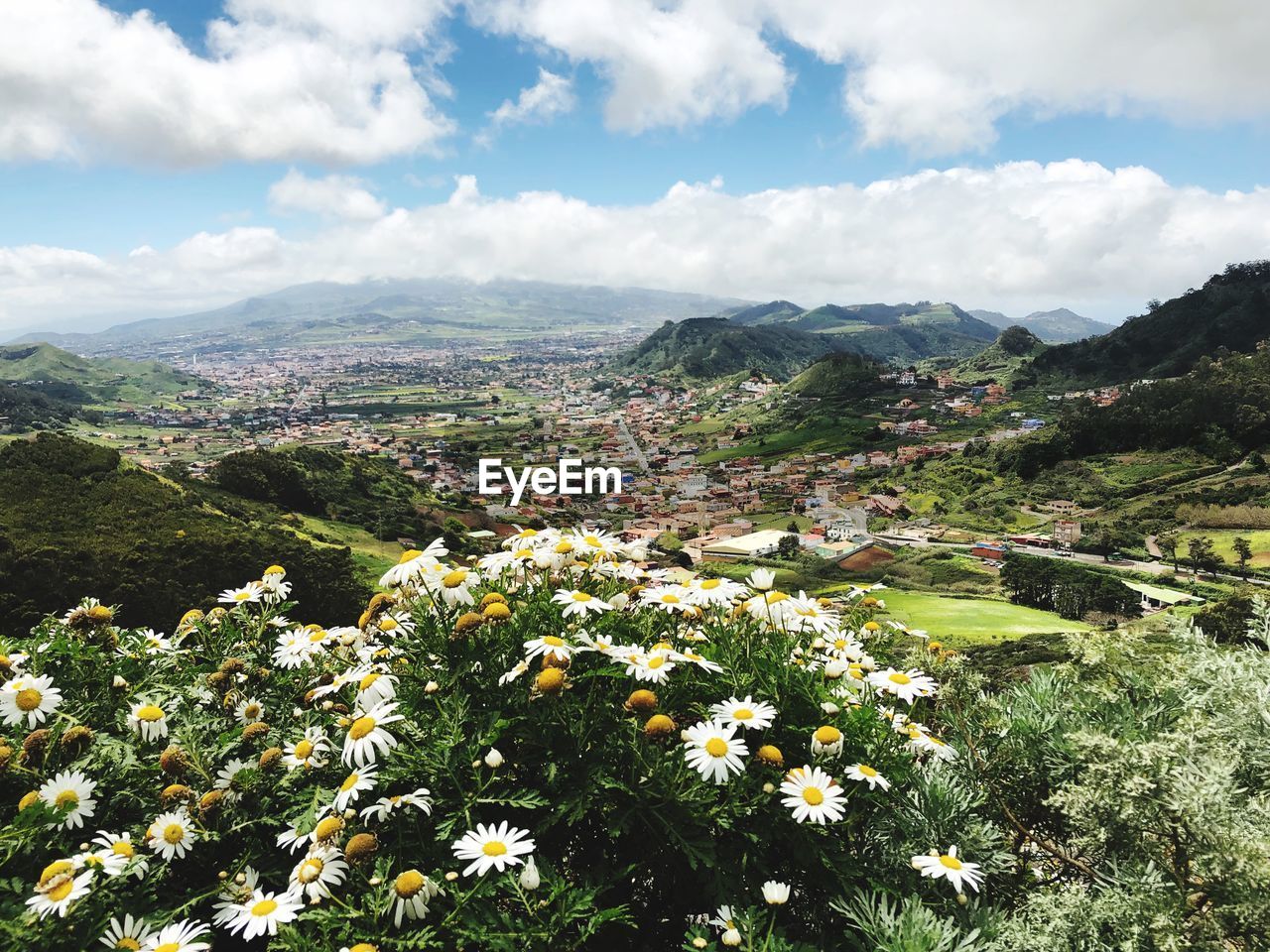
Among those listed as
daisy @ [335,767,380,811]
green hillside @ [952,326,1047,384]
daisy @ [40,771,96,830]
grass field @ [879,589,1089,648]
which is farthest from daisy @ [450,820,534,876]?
green hillside @ [952,326,1047,384]

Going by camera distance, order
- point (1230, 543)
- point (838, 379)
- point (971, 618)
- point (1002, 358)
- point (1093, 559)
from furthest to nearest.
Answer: point (1002, 358), point (838, 379), point (1093, 559), point (1230, 543), point (971, 618)

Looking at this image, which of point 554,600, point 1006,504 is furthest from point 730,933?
point 1006,504

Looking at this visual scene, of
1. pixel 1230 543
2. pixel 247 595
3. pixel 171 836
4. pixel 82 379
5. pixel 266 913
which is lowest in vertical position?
pixel 1230 543

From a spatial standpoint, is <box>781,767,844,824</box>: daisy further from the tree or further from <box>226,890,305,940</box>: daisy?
the tree

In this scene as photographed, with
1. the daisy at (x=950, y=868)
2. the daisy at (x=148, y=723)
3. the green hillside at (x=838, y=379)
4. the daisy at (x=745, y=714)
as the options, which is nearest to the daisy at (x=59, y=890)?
the daisy at (x=148, y=723)

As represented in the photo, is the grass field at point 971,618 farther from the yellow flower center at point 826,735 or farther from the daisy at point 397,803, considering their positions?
the daisy at point 397,803

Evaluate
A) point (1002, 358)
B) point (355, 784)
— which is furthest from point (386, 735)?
point (1002, 358)

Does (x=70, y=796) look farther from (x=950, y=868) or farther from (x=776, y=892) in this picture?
(x=950, y=868)
